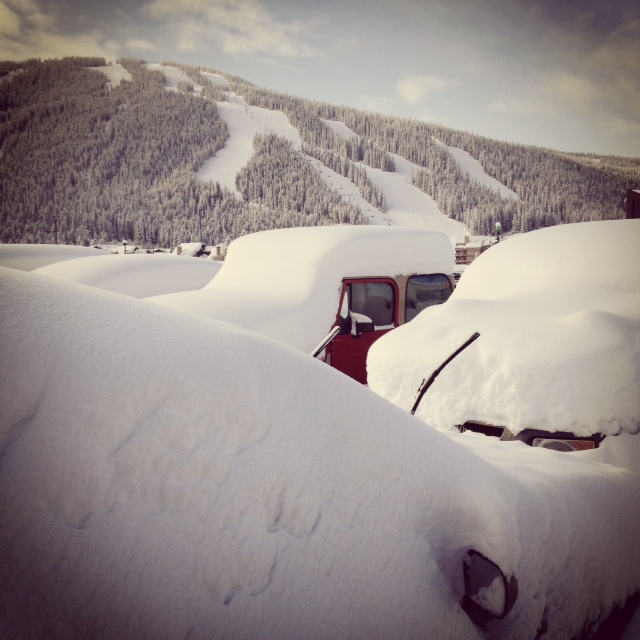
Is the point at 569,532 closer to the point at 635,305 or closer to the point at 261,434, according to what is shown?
the point at 261,434

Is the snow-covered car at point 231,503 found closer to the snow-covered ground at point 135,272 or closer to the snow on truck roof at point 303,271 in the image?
the snow on truck roof at point 303,271

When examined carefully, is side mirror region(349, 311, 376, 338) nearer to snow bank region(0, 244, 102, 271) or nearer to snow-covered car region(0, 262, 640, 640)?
snow-covered car region(0, 262, 640, 640)

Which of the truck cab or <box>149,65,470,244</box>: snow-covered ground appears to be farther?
<box>149,65,470,244</box>: snow-covered ground

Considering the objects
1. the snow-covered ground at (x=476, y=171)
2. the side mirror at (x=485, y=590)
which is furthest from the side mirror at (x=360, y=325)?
the snow-covered ground at (x=476, y=171)

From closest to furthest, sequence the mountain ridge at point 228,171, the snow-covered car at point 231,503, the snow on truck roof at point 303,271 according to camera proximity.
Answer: the snow-covered car at point 231,503 → the snow on truck roof at point 303,271 → the mountain ridge at point 228,171

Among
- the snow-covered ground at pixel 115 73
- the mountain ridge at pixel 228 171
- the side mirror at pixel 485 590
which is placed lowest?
the side mirror at pixel 485 590

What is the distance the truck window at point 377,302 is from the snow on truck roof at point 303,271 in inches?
6.4

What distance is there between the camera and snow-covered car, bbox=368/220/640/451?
2.22 metres

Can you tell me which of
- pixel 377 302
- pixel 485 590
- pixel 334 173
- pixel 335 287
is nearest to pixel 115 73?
pixel 334 173

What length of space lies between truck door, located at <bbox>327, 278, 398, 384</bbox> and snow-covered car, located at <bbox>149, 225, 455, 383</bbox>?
1cm

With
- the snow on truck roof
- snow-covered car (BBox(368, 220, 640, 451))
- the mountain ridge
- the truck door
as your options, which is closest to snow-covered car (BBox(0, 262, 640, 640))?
snow-covered car (BBox(368, 220, 640, 451))

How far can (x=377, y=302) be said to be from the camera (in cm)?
493

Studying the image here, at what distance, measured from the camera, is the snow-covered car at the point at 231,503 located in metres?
0.79

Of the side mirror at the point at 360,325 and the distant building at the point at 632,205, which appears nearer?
the side mirror at the point at 360,325
